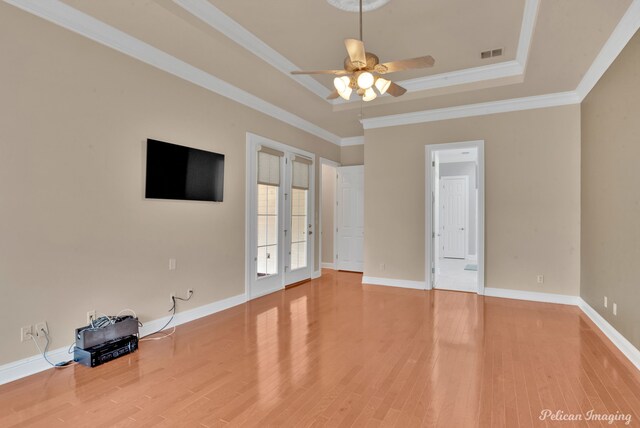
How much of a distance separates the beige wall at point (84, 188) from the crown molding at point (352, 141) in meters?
3.88

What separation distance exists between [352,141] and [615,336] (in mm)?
5615

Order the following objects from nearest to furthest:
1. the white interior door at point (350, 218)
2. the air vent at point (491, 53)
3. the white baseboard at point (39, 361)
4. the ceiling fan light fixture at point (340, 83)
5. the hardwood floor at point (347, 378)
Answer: the hardwood floor at point (347, 378), the white baseboard at point (39, 361), the ceiling fan light fixture at point (340, 83), the air vent at point (491, 53), the white interior door at point (350, 218)

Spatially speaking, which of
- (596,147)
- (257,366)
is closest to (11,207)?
(257,366)

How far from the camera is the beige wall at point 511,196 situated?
4.91m

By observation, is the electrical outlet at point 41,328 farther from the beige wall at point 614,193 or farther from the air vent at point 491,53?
the air vent at point 491,53

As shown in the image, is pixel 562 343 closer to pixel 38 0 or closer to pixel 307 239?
pixel 307 239

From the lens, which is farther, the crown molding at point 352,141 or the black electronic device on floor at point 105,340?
the crown molding at point 352,141

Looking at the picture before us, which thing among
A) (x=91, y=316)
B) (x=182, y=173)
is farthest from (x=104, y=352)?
(x=182, y=173)

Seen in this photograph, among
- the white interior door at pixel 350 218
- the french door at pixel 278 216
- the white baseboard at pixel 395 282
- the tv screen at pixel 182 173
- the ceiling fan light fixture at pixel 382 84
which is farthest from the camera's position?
the white interior door at pixel 350 218

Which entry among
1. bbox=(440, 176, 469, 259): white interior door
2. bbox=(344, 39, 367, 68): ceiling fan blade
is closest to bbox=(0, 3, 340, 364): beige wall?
bbox=(344, 39, 367, 68): ceiling fan blade

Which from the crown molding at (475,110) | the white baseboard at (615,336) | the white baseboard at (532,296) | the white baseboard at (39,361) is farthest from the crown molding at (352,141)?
the white baseboard at (39,361)

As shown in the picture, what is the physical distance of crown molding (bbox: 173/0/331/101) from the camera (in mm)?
3039

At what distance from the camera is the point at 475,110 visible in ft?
17.8

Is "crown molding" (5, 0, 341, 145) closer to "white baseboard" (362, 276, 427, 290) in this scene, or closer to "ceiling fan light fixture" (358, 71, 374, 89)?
"ceiling fan light fixture" (358, 71, 374, 89)
